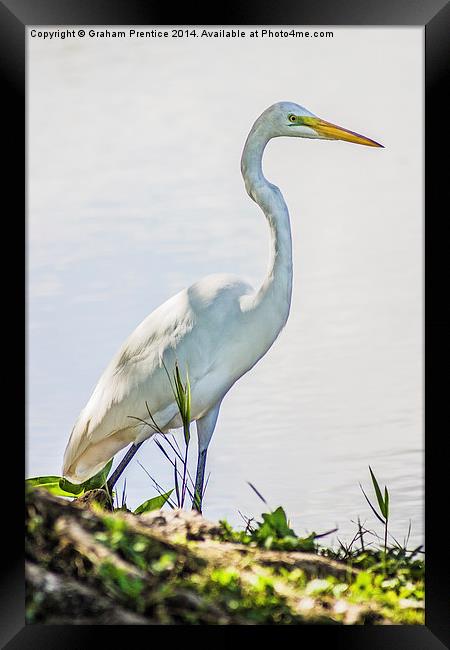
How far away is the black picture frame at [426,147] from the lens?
2.74 m

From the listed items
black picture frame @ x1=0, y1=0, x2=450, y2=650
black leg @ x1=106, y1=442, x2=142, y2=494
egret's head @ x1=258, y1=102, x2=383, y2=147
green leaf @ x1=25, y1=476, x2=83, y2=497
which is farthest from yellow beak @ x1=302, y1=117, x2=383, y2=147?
green leaf @ x1=25, y1=476, x2=83, y2=497

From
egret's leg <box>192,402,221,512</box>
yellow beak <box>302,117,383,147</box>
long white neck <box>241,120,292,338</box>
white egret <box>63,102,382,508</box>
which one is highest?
yellow beak <box>302,117,383,147</box>

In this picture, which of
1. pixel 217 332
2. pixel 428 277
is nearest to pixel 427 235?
pixel 428 277

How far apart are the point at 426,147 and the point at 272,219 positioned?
739 millimetres

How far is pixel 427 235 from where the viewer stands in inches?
109

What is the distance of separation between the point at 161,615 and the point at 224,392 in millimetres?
1096

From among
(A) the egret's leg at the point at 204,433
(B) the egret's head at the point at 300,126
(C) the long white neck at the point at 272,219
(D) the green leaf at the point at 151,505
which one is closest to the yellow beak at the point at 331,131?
(B) the egret's head at the point at 300,126

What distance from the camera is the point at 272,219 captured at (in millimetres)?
3365

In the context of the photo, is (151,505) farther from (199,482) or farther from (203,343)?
(203,343)

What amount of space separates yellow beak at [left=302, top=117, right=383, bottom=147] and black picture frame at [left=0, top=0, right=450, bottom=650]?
556 mm

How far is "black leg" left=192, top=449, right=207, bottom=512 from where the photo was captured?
3.28 meters

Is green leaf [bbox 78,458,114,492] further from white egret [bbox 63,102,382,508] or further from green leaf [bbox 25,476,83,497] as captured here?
white egret [bbox 63,102,382,508]

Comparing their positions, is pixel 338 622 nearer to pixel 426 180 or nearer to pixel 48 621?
pixel 48 621

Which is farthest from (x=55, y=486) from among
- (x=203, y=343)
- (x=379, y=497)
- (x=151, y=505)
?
(x=379, y=497)
